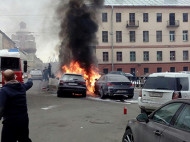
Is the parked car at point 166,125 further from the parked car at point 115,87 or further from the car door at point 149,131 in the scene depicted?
the parked car at point 115,87

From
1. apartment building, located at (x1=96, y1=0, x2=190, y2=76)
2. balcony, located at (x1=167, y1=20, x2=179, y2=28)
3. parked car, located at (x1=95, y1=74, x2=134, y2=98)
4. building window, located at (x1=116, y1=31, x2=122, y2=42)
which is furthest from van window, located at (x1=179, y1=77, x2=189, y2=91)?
balcony, located at (x1=167, y1=20, x2=179, y2=28)

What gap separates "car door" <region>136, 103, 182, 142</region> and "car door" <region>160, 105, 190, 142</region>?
0.14 meters

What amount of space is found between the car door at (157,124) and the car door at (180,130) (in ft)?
0.47

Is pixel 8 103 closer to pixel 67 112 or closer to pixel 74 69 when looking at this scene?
pixel 67 112

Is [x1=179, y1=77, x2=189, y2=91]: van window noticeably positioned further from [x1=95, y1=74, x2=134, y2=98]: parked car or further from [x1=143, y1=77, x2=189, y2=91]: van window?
[x1=95, y1=74, x2=134, y2=98]: parked car

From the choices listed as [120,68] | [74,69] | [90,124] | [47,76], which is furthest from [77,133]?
[120,68]

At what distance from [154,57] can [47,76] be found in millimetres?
22710

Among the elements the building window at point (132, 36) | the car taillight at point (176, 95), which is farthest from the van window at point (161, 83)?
the building window at point (132, 36)

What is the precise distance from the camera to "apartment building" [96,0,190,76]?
49406 mm

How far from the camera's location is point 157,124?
13.2 feet

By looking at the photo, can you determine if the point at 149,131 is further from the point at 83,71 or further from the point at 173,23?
the point at 173,23

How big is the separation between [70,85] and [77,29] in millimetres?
13212

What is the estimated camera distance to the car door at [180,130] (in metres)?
3.19

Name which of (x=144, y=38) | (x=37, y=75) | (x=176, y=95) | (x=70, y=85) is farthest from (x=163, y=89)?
(x=144, y=38)
